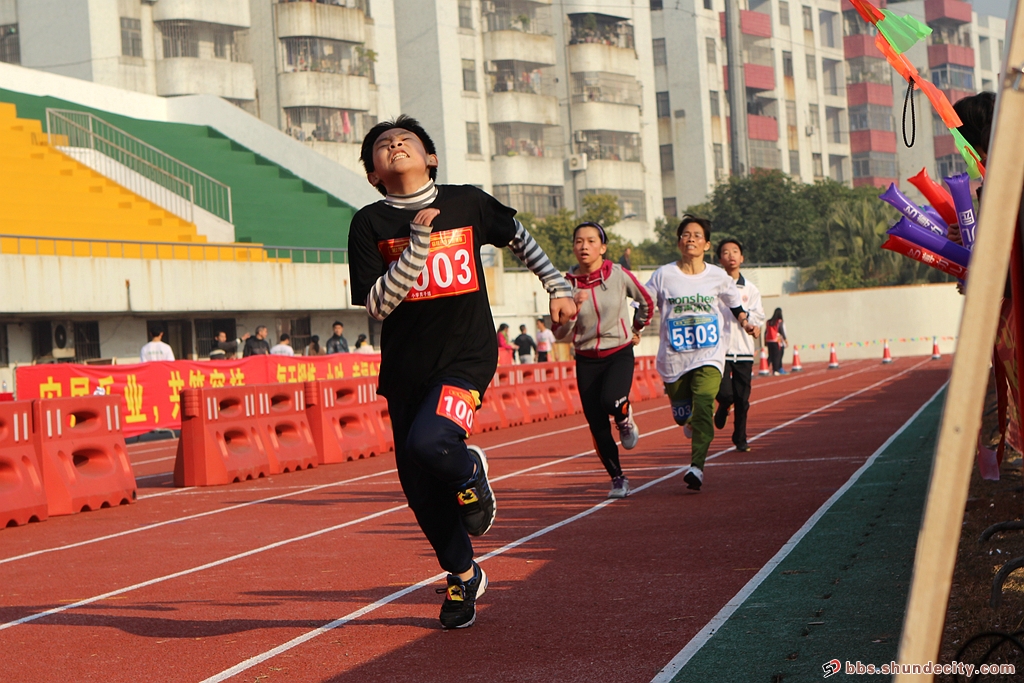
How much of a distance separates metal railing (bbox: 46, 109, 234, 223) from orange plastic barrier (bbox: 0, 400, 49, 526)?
23.3m

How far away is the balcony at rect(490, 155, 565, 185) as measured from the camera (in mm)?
67750

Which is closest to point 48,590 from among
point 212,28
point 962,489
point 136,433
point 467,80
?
point 962,489

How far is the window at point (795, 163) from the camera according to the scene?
3484 inches

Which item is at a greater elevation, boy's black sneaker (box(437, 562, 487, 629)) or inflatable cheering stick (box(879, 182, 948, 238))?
inflatable cheering stick (box(879, 182, 948, 238))

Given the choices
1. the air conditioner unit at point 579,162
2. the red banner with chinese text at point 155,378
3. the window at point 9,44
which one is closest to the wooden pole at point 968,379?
the red banner with chinese text at point 155,378

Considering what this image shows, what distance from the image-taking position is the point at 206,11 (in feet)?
188

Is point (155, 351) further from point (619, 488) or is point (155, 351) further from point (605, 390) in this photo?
point (605, 390)

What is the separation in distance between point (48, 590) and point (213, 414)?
6.79 metres

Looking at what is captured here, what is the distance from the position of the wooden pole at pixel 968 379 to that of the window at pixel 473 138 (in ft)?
214

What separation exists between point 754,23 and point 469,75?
27.0 meters

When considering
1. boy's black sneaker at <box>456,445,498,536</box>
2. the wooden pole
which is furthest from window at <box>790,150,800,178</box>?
the wooden pole

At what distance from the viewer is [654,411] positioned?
22.8 metres

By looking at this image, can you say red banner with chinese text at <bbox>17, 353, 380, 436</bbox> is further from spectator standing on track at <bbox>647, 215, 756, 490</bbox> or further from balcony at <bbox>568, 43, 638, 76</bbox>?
balcony at <bbox>568, 43, 638, 76</bbox>

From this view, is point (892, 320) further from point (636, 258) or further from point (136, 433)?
point (136, 433)
